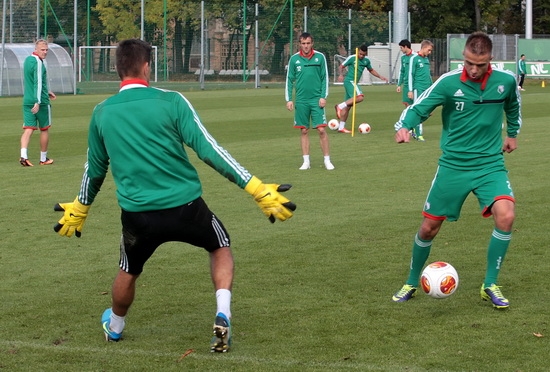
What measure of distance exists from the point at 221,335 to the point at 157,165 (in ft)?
3.59

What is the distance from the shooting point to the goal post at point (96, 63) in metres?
44.0

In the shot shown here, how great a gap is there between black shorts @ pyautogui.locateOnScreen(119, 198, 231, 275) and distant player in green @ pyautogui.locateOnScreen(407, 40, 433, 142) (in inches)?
603

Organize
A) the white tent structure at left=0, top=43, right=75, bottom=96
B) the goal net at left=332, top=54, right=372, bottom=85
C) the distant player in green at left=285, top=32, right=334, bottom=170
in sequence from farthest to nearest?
1. the goal net at left=332, top=54, right=372, bottom=85
2. the white tent structure at left=0, top=43, right=75, bottom=96
3. the distant player in green at left=285, top=32, right=334, bottom=170

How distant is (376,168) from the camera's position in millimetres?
16156

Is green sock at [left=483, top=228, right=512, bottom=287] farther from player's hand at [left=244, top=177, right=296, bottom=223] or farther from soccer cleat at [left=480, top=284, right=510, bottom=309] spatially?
player's hand at [left=244, top=177, right=296, bottom=223]

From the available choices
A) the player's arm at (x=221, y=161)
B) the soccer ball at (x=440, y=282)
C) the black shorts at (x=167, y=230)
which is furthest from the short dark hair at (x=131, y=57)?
the soccer ball at (x=440, y=282)

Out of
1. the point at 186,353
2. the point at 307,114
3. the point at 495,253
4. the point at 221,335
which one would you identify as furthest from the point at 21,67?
the point at 221,335

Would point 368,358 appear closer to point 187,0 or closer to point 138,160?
point 138,160

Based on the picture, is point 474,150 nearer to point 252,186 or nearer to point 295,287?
point 295,287

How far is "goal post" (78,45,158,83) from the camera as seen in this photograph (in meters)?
44.0

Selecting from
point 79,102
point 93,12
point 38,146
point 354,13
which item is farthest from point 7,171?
point 354,13

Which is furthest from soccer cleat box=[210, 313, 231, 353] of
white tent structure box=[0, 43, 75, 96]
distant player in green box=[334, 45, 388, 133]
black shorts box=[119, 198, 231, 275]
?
white tent structure box=[0, 43, 75, 96]

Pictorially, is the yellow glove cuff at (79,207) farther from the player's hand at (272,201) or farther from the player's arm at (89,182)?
the player's hand at (272,201)

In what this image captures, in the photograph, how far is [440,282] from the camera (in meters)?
7.26
